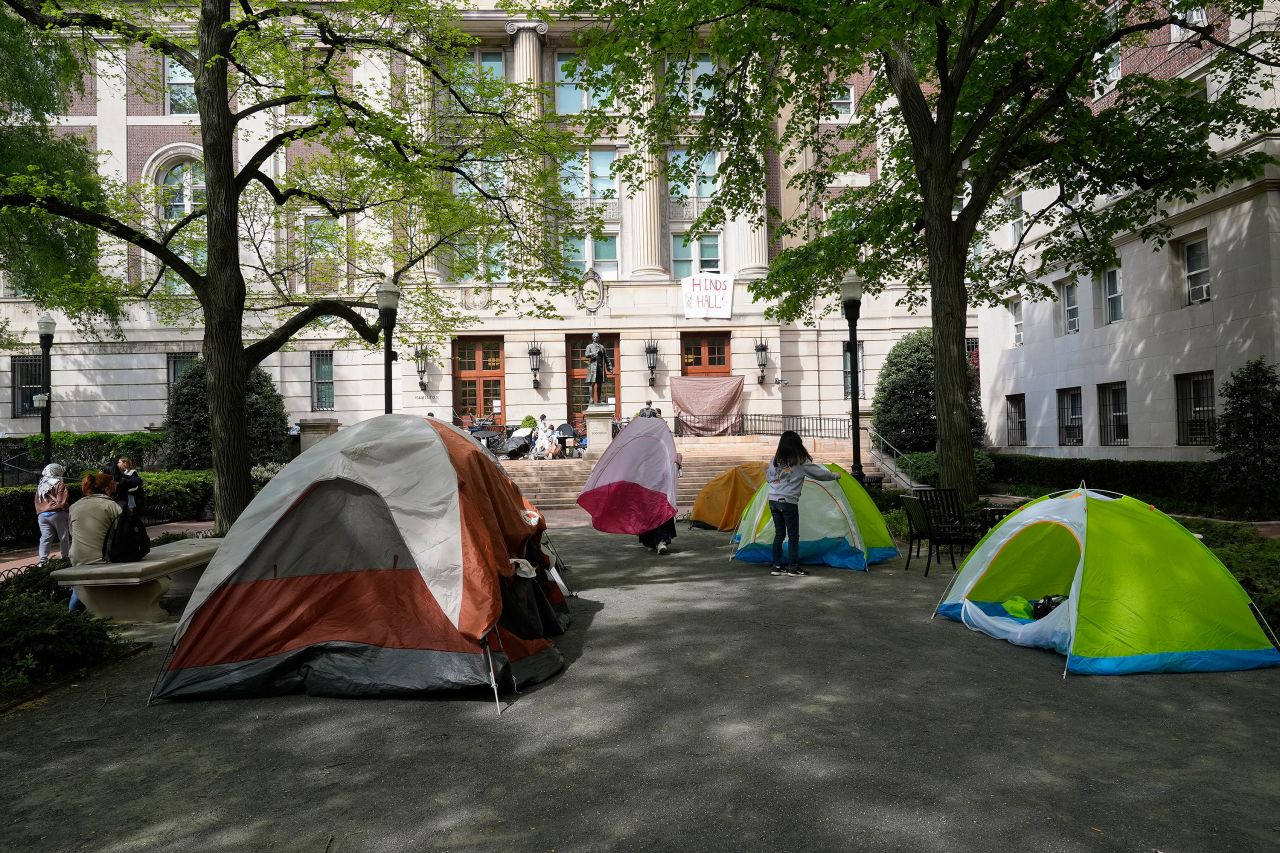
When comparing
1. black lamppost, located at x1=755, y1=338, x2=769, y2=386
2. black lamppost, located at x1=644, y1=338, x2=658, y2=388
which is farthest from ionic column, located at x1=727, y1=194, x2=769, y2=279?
black lamppost, located at x1=644, y1=338, x2=658, y2=388

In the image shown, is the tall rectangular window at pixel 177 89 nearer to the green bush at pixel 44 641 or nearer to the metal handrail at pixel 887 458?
the metal handrail at pixel 887 458

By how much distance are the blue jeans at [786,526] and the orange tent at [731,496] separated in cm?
500

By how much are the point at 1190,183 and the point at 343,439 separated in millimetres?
15128

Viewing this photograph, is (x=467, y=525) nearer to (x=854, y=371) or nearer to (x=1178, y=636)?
(x=1178, y=636)

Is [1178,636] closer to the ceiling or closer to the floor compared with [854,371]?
closer to the floor

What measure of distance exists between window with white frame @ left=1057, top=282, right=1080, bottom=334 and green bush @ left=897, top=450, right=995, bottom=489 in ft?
15.3

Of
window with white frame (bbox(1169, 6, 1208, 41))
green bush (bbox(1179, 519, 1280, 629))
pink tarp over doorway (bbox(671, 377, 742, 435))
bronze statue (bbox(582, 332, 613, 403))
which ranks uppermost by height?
window with white frame (bbox(1169, 6, 1208, 41))

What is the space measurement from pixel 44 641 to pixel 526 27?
1182 inches

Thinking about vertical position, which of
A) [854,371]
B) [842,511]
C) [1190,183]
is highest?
[1190,183]

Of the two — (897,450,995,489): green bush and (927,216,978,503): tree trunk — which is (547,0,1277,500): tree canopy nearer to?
(927,216,978,503): tree trunk

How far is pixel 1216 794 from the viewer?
4.18 metres

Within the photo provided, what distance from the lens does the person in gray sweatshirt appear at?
1062 centimetres

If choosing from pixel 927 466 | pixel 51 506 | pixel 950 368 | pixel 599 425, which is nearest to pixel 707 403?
pixel 599 425

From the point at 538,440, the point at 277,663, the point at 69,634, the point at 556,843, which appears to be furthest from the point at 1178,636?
the point at 538,440
